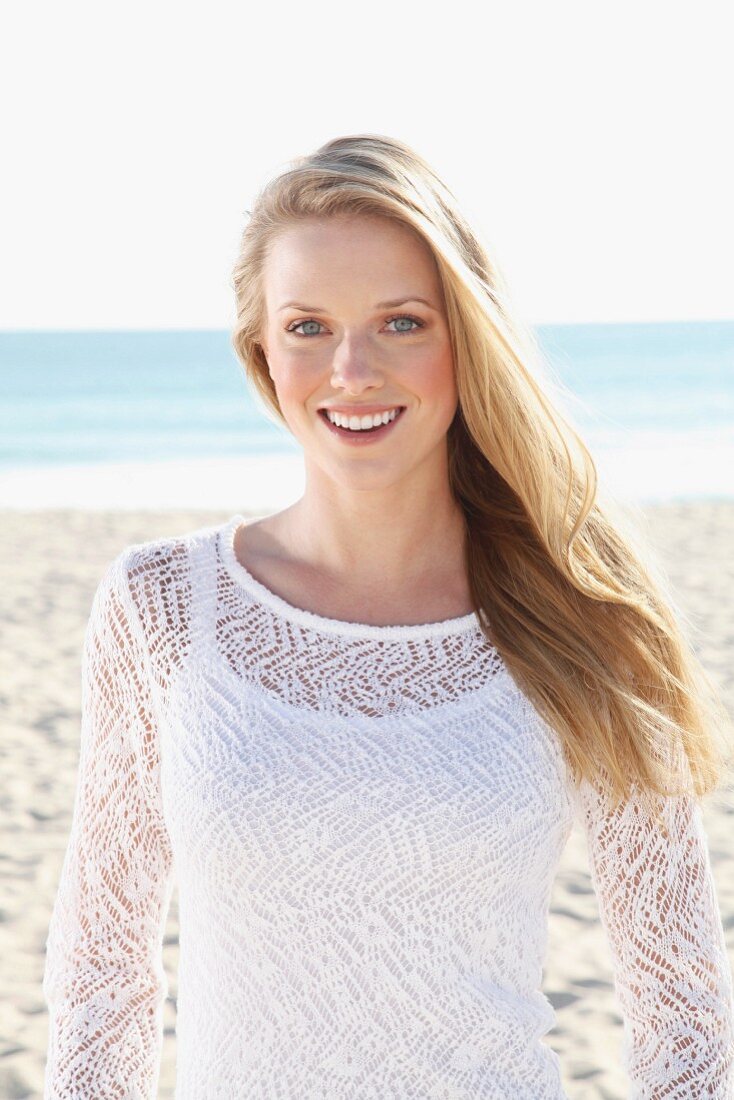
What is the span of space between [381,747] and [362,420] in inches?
18.5

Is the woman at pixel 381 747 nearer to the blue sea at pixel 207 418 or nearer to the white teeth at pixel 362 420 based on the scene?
the white teeth at pixel 362 420

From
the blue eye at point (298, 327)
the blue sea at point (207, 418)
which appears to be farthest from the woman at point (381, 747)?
the blue sea at point (207, 418)

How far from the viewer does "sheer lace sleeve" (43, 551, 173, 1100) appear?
1873mm

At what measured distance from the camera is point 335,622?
79.9 inches

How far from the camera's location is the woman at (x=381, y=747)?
1.78m

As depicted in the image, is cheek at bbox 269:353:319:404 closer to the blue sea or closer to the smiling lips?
the smiling lips

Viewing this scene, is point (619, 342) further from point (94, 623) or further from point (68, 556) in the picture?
point (94, 623)

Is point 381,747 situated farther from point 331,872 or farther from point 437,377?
point 437,377

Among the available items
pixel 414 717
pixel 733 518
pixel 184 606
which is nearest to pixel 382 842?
pixel 414 717

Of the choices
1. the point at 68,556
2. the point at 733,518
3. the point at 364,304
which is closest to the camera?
the point at 364,304

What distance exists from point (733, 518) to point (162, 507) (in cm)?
605

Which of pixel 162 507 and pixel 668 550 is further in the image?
pixel 162 507

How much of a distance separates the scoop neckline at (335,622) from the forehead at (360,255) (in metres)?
0.44

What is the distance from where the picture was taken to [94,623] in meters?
1.96
